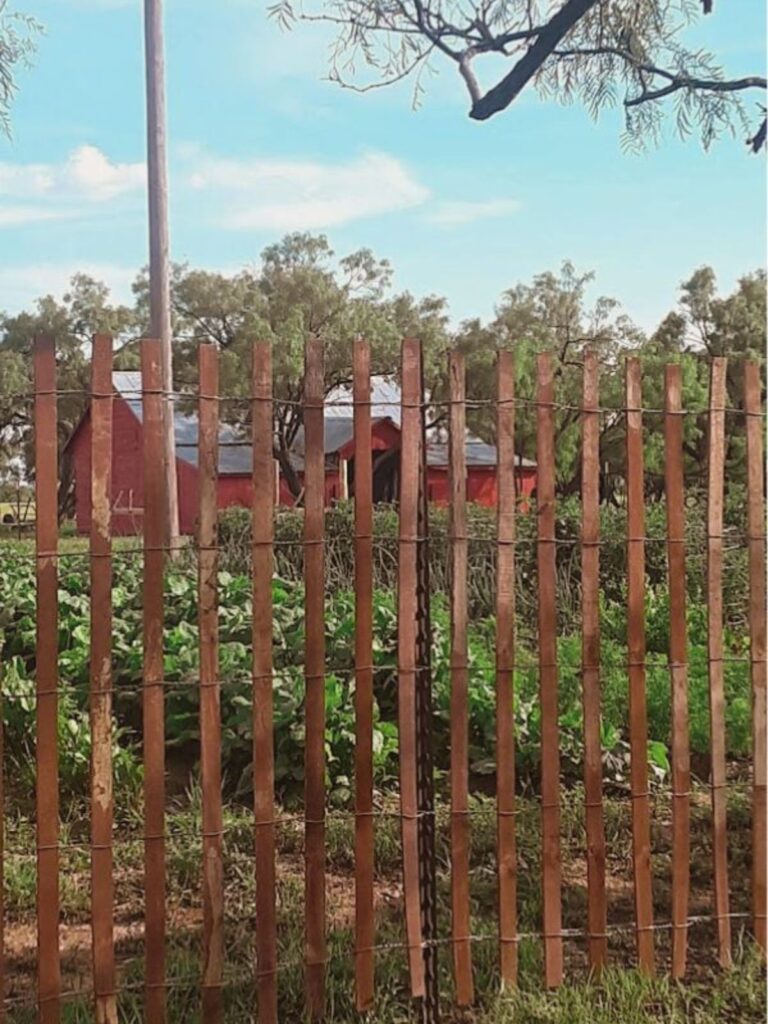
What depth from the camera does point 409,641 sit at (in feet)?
6.57

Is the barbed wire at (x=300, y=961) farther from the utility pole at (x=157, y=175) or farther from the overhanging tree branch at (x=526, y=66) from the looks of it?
the utility pole at (x=157, y=175)

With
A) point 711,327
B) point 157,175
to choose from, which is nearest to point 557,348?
point 711,327

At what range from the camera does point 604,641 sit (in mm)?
4863

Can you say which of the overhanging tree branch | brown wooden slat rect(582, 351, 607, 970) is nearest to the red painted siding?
the overhanging tree branch

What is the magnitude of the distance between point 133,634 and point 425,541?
82.1 inches

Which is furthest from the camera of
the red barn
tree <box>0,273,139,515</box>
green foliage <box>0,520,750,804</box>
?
tree <box>0,273,139,515</box>

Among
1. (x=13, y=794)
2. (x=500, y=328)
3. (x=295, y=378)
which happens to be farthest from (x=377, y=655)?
(x=500, y=328)

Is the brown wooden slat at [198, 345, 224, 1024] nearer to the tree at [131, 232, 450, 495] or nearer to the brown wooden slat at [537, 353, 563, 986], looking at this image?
the brown wooden slat at [537, 353, 563, 986]

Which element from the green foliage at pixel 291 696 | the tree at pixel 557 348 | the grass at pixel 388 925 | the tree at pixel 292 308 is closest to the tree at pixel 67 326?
the tree at pixel 292 308

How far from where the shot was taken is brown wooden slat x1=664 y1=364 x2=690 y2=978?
2174 millimetres

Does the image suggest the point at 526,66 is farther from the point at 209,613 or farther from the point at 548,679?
the point at 209,613

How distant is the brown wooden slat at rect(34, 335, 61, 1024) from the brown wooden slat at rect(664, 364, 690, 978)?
46.5 inches

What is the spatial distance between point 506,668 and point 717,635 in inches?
18.9

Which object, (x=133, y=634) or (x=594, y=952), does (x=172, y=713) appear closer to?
(x=133, y=634)
